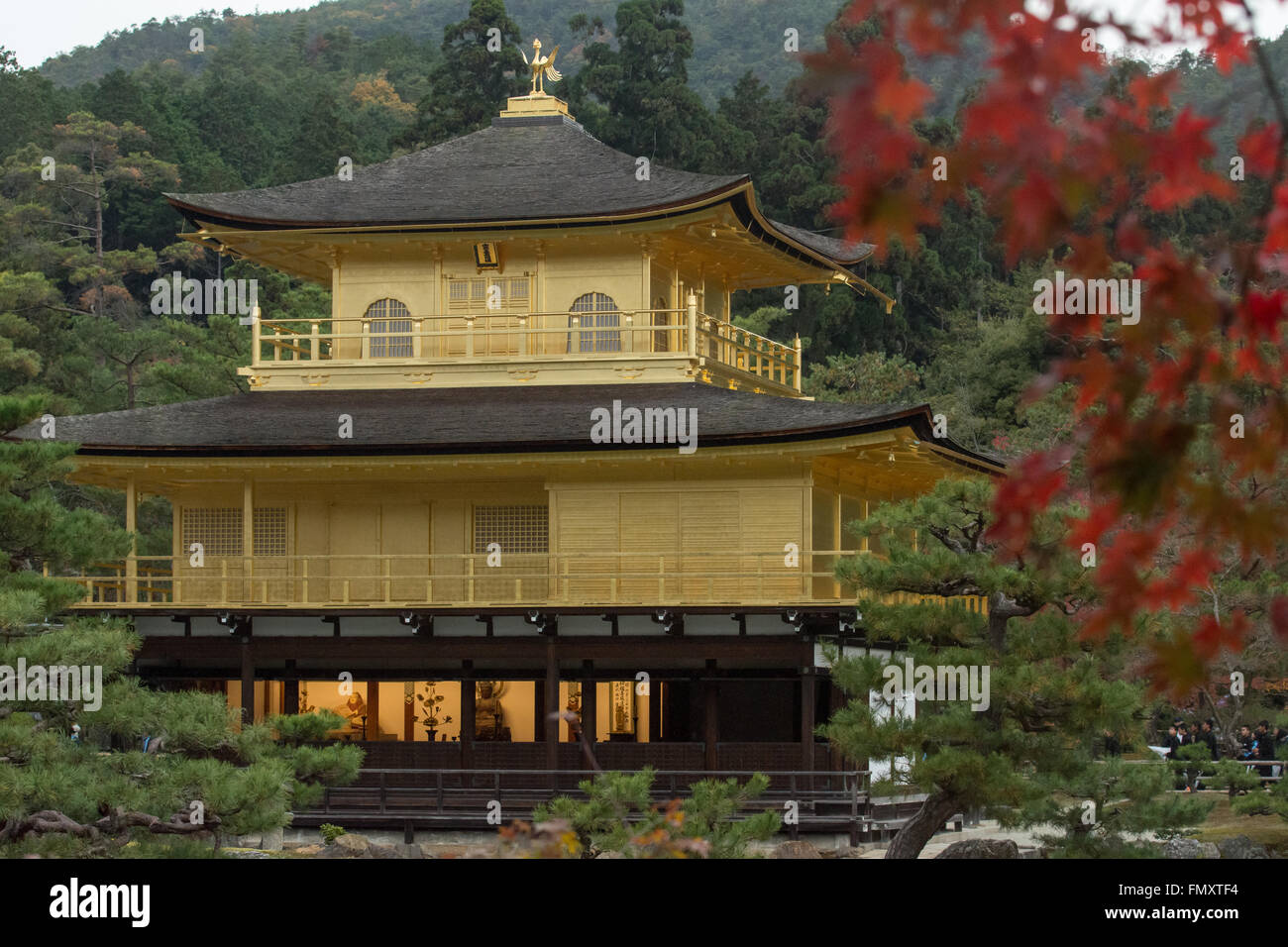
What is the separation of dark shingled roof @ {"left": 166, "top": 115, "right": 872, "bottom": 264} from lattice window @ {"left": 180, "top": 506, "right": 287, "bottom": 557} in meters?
4.91

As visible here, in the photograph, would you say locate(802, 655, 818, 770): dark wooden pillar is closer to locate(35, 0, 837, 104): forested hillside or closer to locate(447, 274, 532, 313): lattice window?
locate(447, 274, 532, 313): lattice window

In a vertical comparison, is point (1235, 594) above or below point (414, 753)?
above

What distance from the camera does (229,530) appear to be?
101 feet

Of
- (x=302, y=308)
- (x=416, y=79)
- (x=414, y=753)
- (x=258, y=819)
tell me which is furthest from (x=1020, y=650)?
(x=416, y=79)

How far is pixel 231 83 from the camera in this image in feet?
314

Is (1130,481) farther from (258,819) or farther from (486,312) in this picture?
(486,312)

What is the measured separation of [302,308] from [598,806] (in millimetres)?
36270

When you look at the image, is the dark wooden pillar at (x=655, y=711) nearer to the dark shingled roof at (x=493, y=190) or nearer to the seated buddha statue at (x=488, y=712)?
the seated buddha statue at (x=488, y=712)

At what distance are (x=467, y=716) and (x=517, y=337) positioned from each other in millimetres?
6708

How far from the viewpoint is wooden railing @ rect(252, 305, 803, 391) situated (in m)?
30.5

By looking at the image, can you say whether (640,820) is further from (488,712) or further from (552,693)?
(488,712)
